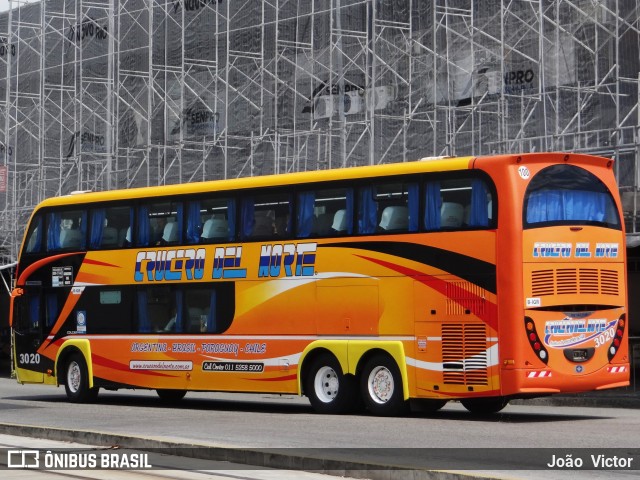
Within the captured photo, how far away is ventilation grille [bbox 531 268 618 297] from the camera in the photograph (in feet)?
61.2

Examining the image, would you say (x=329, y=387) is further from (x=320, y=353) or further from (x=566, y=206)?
(x=566, y=206)

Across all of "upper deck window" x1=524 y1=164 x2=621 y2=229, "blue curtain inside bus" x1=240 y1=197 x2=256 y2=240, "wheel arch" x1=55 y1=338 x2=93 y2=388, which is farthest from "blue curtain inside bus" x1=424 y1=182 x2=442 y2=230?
"wheel arch" x1=55 y1=338 x2=93 y2=388

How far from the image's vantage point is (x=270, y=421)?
19.1 m

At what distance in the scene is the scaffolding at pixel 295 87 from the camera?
104 ft

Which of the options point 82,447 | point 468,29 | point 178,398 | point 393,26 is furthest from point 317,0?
point 82,447

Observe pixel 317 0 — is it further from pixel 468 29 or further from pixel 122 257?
pixel 122 257

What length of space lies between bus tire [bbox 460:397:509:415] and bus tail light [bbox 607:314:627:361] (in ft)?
5.57

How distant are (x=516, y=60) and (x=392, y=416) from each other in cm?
1560

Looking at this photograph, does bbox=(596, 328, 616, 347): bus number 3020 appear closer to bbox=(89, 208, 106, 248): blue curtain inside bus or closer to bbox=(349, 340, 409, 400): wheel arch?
bbox=(349, 340, 409, 400): wheel arch

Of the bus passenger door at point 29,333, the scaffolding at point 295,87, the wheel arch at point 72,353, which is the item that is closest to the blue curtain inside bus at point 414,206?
the scaffolding at point 295,87

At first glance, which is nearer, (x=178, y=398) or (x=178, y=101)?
(x=178, y=398)

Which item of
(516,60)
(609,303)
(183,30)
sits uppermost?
(183,30)

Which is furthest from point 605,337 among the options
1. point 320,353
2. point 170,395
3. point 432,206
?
point 170,395

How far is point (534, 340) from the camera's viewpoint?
18547 millimetres
